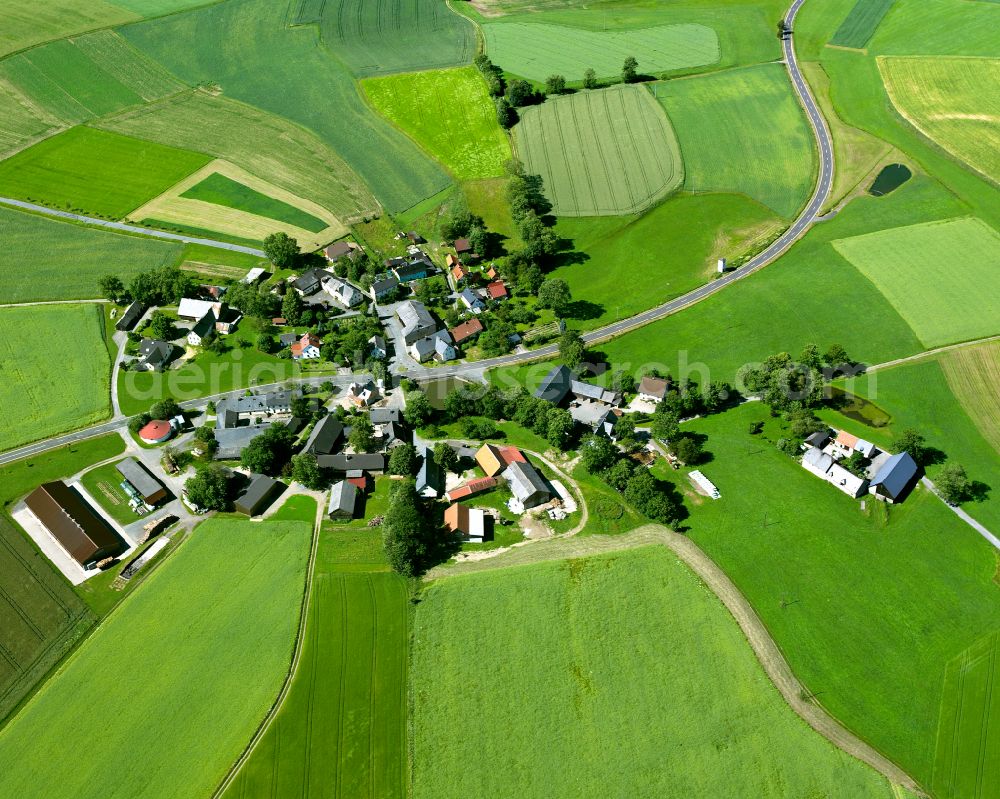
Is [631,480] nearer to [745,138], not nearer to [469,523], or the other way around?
[469,523]

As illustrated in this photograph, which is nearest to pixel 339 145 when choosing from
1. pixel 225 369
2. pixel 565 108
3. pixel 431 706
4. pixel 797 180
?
pixel 565 108

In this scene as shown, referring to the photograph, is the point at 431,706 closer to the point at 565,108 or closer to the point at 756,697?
the point at 756,697

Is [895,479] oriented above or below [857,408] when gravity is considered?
below

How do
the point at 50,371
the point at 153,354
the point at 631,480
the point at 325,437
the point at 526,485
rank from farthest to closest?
the point at 153,354
the point at 50,371
the point at 325,437
the point at 526,485
the point at 631,480

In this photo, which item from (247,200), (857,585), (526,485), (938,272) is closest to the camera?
(857,585)

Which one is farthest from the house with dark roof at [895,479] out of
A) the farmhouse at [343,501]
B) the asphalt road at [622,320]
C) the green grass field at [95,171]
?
the green grass field at [95,171]

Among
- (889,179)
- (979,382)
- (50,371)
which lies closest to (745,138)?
(889,179)

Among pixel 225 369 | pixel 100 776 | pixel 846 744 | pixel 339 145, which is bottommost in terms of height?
pixel 846 744
